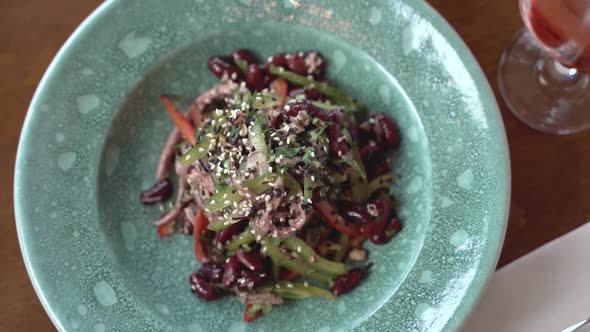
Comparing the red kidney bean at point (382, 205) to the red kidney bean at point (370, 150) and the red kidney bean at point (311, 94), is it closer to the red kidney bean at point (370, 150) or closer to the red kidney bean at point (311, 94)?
the red kidney bean at point (370, 150)

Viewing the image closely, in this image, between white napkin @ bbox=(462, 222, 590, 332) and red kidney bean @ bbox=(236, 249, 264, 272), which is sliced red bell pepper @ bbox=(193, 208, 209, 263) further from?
white napkin @ bbox=(462, 222, 590, 332)

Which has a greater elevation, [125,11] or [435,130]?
[125,11]

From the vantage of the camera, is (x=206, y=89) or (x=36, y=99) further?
(x=206, y=89)

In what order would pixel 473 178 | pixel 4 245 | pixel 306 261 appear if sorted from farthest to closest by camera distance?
pixel 4 245 → pixel 306 261 → pixel 473 178

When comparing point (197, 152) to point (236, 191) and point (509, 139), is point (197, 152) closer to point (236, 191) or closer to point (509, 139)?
point (236, 191)

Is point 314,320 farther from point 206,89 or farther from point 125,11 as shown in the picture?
point 125,11

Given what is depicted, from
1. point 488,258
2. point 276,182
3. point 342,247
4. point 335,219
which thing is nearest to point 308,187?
point 276,182

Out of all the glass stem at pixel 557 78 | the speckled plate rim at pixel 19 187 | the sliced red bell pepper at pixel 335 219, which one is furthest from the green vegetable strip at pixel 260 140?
the glass stem at pixel 557 78

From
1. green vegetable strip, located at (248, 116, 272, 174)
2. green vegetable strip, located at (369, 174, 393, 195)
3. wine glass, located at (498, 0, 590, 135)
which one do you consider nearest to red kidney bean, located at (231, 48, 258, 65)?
green vegetable strip, located at (248, 116, 272, 174)

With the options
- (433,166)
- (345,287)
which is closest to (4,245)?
(345,287)
